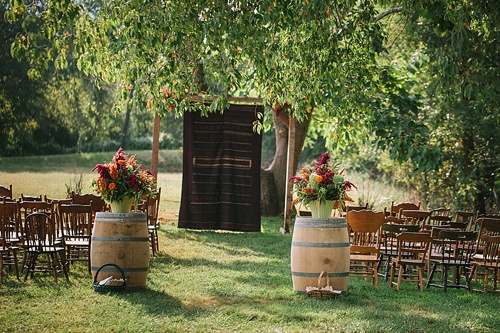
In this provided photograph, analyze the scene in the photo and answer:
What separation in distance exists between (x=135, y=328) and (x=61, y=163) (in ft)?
83.2

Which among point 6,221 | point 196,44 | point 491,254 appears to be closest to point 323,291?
point 491,254

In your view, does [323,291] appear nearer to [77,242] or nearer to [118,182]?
[118,182]

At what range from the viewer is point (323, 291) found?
8.45m

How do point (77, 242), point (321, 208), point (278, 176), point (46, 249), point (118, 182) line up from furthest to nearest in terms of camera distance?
point (278, 176)
point (77, 242)
point (46, 249)
point (118, 182)
point (321, 208)

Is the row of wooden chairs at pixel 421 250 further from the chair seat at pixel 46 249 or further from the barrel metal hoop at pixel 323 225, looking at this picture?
the chair seat at pixel 46 249

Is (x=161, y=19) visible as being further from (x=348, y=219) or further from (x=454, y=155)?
(x=454, y=155)

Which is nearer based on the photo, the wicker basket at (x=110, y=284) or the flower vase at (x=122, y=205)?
the wicker basket at (x=110, y=284)

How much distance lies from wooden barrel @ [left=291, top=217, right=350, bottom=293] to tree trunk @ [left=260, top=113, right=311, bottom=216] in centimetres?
1044

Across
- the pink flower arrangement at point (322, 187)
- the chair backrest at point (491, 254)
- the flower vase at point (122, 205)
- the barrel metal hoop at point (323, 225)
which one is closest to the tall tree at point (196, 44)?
the flower vase at point (122, 205)

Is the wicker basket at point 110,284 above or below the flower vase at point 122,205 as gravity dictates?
below

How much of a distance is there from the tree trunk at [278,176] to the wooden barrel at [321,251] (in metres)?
10.4

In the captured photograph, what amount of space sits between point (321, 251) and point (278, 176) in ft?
35.1

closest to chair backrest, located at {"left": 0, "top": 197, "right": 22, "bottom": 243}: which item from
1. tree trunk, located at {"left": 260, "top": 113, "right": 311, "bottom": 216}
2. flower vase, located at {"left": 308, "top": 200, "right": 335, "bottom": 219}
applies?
flower vase, located at {"left": 308, "top": 200, "right": 335, "bottom": 219}

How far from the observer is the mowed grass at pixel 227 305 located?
7152 mm
